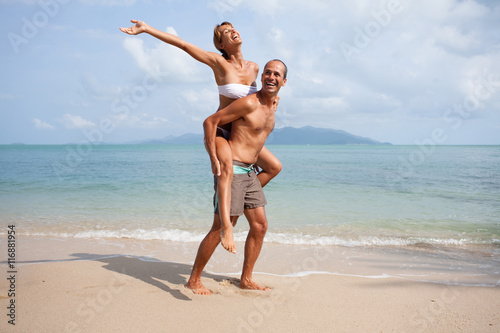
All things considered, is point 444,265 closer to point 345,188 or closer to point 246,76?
point 246,76

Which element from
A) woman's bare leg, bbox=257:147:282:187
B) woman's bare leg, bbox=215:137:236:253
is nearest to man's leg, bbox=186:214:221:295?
woman's bare leg, bbox=215:137:236:253

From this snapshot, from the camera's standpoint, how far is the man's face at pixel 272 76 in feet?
12.0

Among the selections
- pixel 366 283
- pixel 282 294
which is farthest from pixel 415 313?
pixel 282 294

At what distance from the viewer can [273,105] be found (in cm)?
390

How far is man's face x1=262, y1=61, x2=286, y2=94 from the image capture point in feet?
12.0

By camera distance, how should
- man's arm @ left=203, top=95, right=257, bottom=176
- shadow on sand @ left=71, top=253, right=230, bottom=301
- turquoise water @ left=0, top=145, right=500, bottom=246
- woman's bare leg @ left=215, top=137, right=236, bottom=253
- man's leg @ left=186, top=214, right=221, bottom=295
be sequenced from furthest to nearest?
turquoise water @ left=0, top=145, right=500, bottom=246, shadow on sand @ left=71, top=253, right=230, bottom=301, man's leg @ left=186, top=214, right=221, bottom=295, man's arm @ left=203, top=95, right=257, bottom=176, woman's bare leg @ left=215, top=137, right=236, bottom=253

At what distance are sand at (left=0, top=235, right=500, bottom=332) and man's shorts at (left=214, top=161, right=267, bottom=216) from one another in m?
0.92

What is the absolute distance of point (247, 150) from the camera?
386cm

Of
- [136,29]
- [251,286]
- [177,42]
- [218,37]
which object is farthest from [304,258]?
[136,29]

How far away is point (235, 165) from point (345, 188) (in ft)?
39.1

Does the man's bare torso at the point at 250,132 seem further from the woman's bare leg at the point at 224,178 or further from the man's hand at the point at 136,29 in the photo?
the man's hand at the point at 136,29

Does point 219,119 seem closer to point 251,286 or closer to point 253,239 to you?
point 253,239

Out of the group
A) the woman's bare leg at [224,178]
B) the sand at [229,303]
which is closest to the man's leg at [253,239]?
the sand at [229,303]

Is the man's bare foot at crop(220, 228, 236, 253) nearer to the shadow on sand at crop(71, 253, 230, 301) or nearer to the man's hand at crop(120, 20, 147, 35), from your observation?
the shadow on sand at crop(71, 253, 230, 301)
